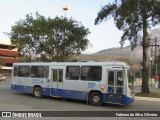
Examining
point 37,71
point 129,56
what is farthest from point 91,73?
point 129,56

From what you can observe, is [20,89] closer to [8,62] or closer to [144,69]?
[144,69]

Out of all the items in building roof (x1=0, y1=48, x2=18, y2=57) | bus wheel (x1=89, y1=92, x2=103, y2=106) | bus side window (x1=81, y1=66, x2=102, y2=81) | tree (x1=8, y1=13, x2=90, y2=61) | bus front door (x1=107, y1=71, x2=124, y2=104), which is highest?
building roof (x1=0, y1=48, x2=18, y2=57)

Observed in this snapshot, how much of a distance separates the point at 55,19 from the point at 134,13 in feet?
55.1

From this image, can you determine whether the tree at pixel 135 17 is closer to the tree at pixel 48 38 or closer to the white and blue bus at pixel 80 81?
the white and blue bus at pixel 80 81

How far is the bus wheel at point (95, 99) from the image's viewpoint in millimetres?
18145

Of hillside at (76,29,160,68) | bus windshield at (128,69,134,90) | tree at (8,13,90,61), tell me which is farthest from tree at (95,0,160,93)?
tree at (8,13,90,61)

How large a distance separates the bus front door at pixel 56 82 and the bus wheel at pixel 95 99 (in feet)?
8.49

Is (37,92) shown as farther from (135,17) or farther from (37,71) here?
(135,17)

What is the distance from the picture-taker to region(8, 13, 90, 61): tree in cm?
3866

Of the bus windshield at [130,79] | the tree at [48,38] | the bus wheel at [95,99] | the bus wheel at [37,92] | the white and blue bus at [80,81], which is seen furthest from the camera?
the tree at [48,38]

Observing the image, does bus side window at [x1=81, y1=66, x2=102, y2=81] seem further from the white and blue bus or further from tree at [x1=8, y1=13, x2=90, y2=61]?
tree at [x1=8, y1=13, x2=90, y2=61]

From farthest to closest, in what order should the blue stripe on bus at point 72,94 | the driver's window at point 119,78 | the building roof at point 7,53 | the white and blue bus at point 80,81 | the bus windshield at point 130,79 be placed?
the building roof at point 7,53
the bus windshield at point 130,79
the white and blue bus at point 80,81
the driver's window at point 119,78
the blue stripe on bus at point 72,94

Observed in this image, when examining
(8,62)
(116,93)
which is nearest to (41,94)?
(116,93)

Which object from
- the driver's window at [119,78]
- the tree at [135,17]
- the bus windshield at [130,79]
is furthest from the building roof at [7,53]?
the driver's window at [119,78]
